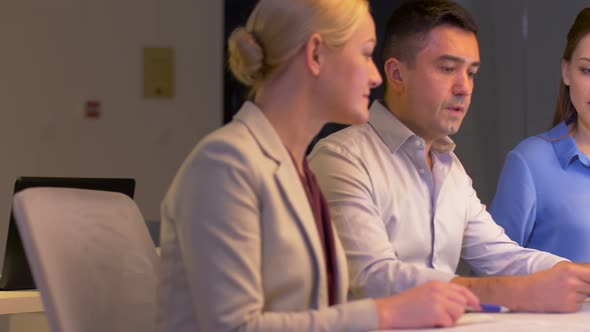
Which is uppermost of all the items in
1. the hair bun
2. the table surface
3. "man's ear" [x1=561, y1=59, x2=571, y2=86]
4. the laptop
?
the hair bun

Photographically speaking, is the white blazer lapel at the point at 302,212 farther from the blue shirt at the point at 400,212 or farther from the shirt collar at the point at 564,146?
the shirt collar at the point at 564,146

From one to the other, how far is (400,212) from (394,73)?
405 millimetres

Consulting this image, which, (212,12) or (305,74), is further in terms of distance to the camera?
(212,12)

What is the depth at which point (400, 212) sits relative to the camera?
2215mm

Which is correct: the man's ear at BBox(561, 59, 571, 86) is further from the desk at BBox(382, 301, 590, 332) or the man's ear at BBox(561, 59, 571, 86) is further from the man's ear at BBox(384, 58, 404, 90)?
the desk at BBox(382, 301, 590, 332)

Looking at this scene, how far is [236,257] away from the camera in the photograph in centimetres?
149

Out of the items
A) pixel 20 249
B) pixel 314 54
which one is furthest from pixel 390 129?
pixel 20 249

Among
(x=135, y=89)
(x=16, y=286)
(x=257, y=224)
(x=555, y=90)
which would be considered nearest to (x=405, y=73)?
(x=257, y=224)

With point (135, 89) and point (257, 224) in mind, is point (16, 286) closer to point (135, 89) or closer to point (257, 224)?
point (257, 224)

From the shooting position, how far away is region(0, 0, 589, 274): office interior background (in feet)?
16.8

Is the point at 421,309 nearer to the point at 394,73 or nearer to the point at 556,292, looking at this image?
the point at 556,292

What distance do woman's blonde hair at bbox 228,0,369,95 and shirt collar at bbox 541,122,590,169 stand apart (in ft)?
4.47

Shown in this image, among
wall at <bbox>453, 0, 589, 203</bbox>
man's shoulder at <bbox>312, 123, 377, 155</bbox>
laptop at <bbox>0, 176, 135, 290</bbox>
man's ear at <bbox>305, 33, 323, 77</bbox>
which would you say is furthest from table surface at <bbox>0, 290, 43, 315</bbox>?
wall at <bbox>453, 0, 589, 203</bbox>

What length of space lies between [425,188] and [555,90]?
2829mm
